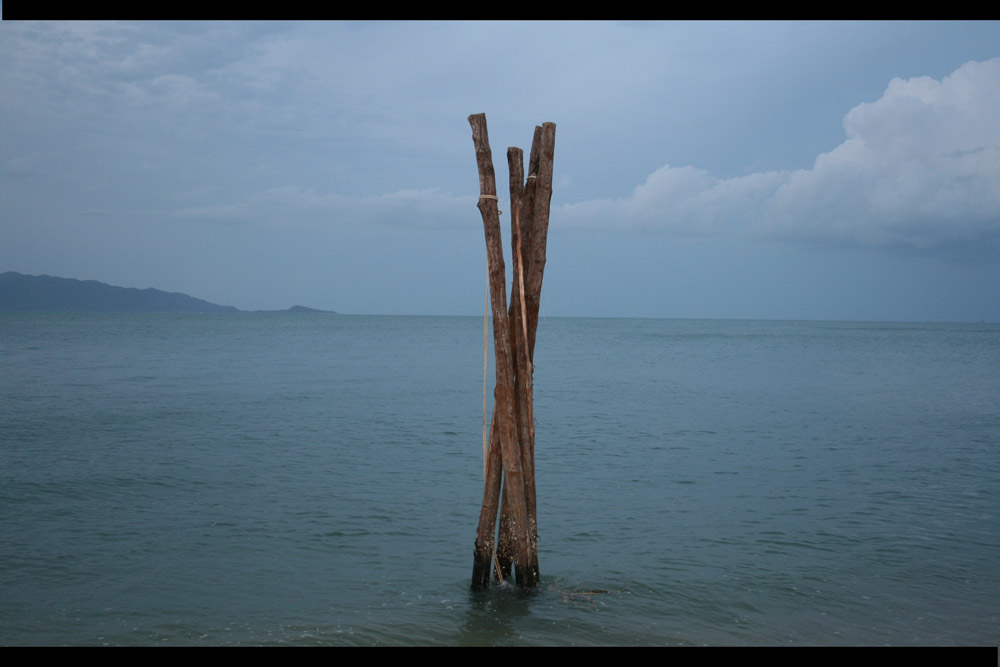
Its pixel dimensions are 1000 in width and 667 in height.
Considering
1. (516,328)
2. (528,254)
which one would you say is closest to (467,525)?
(516,328)

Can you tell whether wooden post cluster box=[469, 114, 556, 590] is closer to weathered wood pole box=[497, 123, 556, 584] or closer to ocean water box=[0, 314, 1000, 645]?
weathered wood pole box=[497, 123, 556, 584]

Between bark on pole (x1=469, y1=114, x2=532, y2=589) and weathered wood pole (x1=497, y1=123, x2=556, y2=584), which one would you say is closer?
bark on pole (x1=469, y1=114, x2=532, y2=589)

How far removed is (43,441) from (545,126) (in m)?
12.4

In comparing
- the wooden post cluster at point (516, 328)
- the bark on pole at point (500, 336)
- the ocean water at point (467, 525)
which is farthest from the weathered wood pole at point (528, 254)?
the ocean water at point (467, 525)

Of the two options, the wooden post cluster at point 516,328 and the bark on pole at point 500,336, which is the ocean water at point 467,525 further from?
the bark on pole at point 500,336

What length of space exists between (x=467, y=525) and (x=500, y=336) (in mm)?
3992

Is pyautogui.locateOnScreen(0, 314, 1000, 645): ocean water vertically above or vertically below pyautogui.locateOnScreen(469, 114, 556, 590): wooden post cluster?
below

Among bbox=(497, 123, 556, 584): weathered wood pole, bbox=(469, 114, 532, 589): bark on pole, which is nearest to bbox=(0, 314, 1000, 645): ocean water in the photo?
bbox=(469, 114, 532, 589): bark on pole

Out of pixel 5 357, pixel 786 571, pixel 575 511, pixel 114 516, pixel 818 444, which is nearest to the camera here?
pixel 786 571

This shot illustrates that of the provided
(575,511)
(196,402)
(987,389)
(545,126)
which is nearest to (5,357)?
(196,402)

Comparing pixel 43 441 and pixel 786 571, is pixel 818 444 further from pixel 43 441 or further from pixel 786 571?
pixel 43 441

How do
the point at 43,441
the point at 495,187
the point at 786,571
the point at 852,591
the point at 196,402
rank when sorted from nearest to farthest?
the point at 495,187
the point at 852,591
the point at 786,571
the point at 43,441
the point at 196,402

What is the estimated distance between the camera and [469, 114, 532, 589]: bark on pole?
6.30 meters

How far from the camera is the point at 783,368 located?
37500 millimetres
